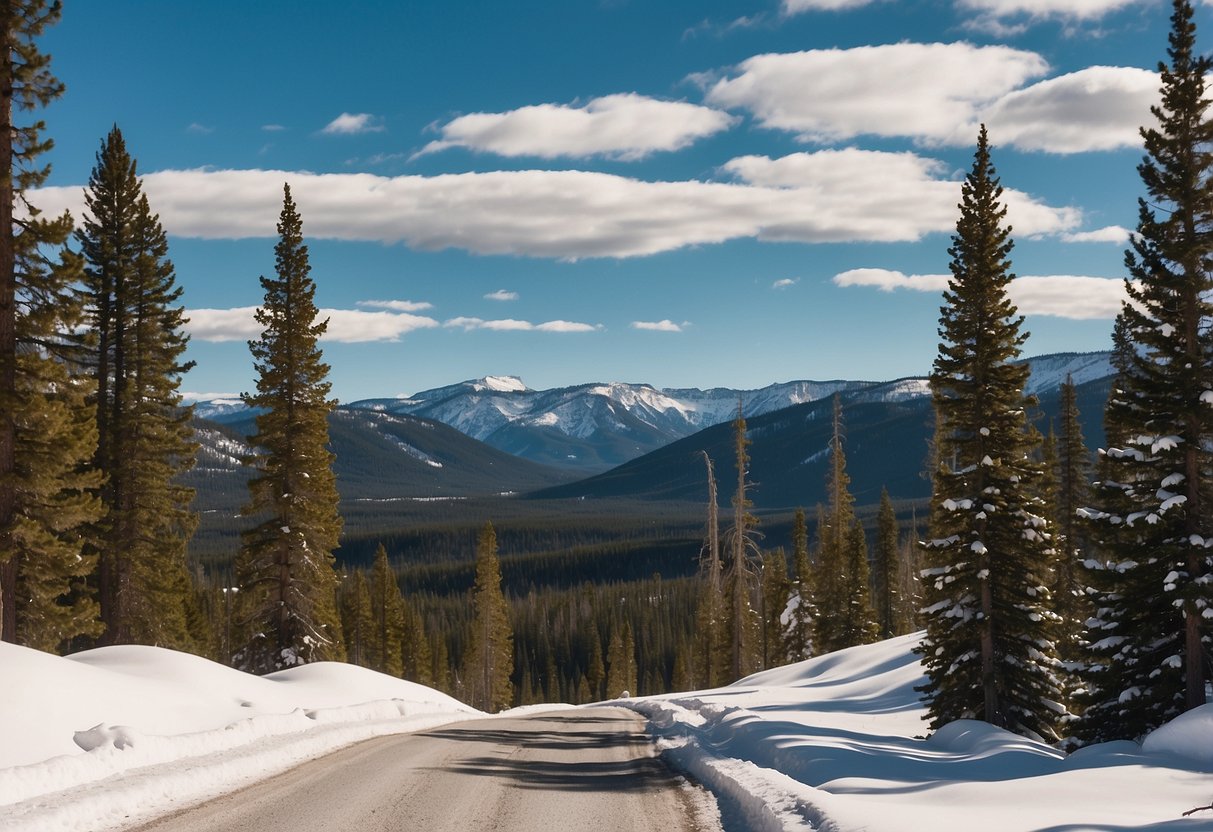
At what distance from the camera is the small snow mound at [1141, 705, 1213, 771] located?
15334 mm

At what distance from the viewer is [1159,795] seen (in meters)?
12.5

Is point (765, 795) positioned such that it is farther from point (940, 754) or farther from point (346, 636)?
point (346, 636)

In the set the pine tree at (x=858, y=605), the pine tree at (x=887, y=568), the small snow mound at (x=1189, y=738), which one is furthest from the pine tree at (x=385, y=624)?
the small snow mound at (x=1189, y=738)

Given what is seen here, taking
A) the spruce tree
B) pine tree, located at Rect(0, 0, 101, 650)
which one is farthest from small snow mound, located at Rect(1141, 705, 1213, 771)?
the spruce tree

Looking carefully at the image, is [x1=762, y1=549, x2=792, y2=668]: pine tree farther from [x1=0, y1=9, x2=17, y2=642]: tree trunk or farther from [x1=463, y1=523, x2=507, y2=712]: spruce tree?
[x1=0, y1=9, x2=17, y2=642]: tree trunk

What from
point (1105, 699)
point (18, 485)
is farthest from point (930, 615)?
point (18, 485)

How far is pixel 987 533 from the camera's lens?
2472 centimetres

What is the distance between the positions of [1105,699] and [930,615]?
510 centimetres

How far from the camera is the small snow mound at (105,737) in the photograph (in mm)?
13461

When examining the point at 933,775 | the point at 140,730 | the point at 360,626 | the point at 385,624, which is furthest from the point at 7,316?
the point at 385,624

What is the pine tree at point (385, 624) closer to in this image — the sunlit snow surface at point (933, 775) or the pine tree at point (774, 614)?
the pine tree at point (774, 614)

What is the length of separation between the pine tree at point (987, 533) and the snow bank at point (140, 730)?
14223 millimetres

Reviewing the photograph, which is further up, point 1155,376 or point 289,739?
point 1155,376

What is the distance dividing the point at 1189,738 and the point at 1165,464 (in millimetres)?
6888
